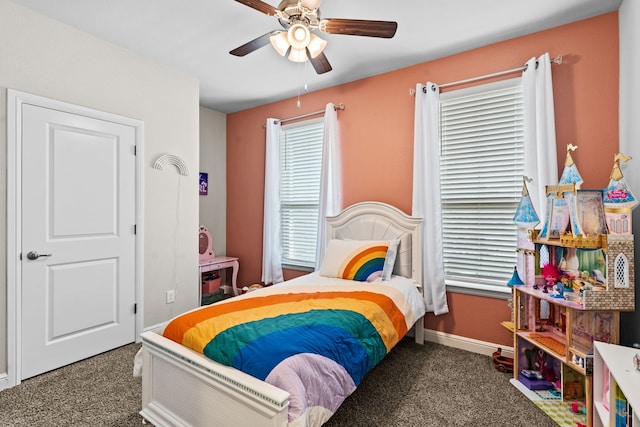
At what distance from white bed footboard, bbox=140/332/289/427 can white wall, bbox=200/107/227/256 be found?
272cm

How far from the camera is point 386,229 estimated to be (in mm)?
3068

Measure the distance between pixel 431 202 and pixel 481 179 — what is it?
458 millimetres

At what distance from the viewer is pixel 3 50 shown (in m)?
2.20

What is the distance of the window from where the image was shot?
3799mm

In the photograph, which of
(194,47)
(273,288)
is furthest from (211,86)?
(273,288)

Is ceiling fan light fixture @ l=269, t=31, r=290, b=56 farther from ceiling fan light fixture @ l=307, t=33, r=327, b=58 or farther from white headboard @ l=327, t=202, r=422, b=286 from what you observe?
white headboard @ l=327, t=202, r=422, b=286

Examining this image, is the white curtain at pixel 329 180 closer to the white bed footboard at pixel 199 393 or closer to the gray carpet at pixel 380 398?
the gray carpet at pixel 380 398

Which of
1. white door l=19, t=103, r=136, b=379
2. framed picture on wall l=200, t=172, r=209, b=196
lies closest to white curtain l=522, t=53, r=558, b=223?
white door l=19, t=103, r=136, b=379

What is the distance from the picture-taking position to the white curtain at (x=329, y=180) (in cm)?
346

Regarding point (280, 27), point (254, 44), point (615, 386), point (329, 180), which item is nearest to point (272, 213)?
point (329, 180)

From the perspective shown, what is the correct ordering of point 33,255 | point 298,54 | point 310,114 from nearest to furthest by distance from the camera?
point 298,54 → point 33,255 → point 310,114

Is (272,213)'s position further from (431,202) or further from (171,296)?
(431,202)

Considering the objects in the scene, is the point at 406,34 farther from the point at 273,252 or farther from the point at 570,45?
the point at 273,252

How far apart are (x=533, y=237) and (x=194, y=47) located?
312 centimetres
